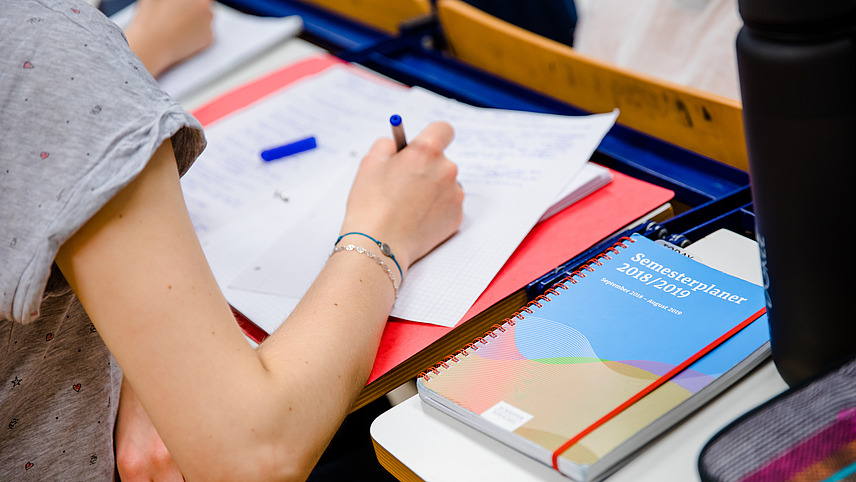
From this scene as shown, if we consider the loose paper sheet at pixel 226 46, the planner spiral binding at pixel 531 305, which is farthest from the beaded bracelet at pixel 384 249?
the loose paper sheet at pixel 226 46

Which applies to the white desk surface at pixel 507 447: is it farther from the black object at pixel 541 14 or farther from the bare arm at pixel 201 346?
the black object at pixel 541 14

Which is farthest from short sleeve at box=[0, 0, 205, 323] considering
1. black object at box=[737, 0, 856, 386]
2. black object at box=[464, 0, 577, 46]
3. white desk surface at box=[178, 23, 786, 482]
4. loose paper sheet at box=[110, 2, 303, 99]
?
black object at box=[464, 0, 577, 46]

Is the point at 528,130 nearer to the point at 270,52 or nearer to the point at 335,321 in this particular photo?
the point at 335,321

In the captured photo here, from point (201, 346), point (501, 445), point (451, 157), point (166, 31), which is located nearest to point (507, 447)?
point (501, 445)

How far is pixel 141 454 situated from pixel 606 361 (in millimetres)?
478

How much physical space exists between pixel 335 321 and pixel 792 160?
0.38 m

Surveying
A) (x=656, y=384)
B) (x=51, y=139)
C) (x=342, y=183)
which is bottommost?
(x=342, y=183)

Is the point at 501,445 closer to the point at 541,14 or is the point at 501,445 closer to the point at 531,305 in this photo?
the point at 531,305

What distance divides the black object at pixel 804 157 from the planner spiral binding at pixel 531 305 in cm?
19

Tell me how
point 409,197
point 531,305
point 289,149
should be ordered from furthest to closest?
1. point 289,149
2. point 409,197
3. point 531,305

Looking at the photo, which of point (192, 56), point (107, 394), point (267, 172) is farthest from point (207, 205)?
point (192, 56)

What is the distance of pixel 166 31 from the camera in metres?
1.36

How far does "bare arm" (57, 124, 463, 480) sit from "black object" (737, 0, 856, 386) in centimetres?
35

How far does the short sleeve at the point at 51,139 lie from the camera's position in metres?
0.49
